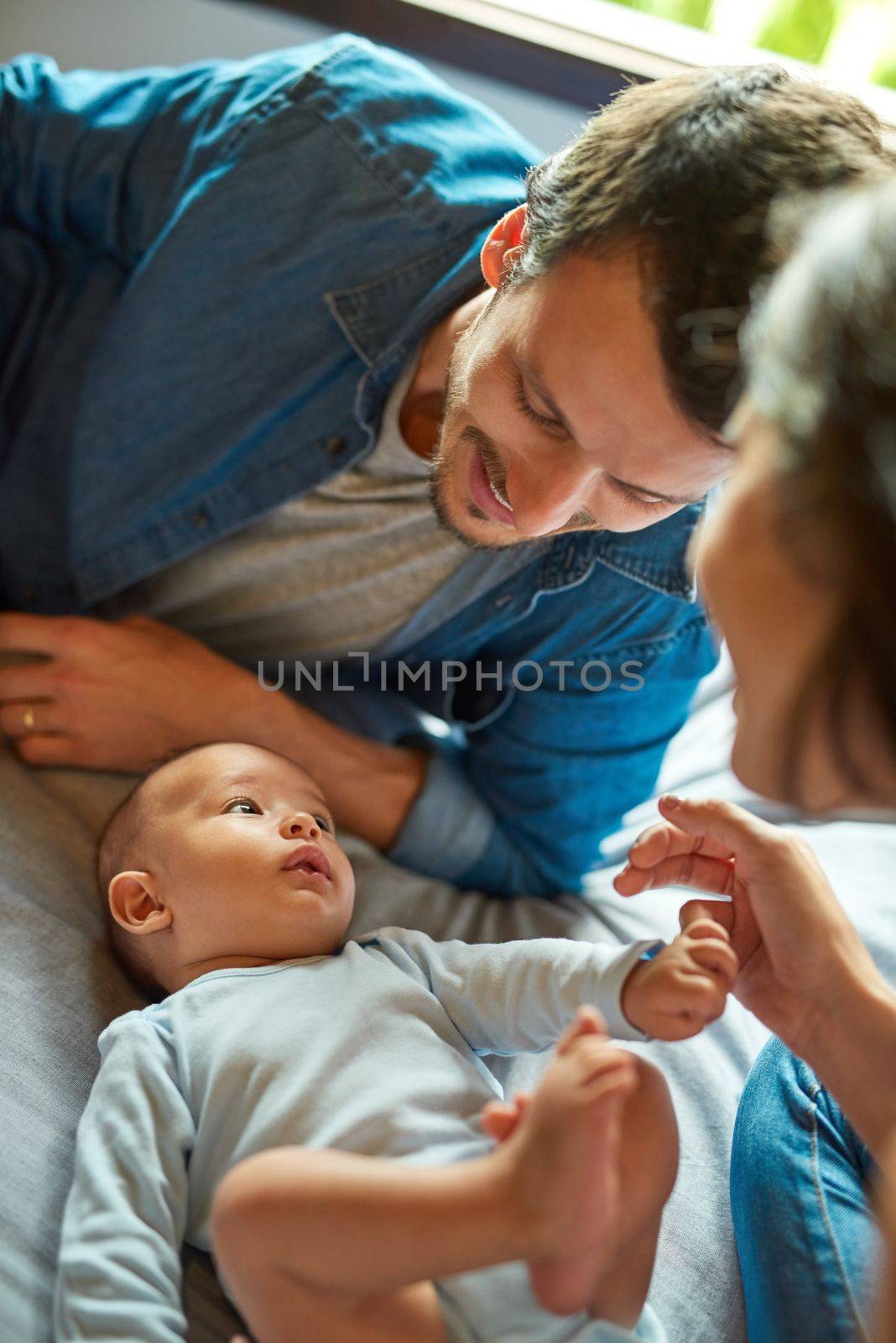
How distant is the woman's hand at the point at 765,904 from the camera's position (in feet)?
3.10

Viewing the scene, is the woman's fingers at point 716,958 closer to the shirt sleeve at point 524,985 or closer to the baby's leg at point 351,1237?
the shirt sleeve at point 524,985

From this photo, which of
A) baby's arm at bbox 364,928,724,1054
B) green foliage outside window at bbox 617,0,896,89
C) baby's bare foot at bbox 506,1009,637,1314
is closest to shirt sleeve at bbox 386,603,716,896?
baby's arm at bbox 364,928,724,1054

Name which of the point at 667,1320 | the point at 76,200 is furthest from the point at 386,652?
the point at 667,1320

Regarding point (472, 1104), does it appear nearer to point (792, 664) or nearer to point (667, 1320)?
point (667, 1320)

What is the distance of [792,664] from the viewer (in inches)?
26.1

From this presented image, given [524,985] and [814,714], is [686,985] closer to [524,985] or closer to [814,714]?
[524,985]

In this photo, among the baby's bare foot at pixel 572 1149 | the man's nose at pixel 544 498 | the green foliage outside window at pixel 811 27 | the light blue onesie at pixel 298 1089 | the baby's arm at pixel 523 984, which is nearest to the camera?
the baby's bare foot at pixel 572 1149

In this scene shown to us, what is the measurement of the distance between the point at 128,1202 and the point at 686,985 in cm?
46

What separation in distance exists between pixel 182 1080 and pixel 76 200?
1063mm

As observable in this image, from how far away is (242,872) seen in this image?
3.59ft

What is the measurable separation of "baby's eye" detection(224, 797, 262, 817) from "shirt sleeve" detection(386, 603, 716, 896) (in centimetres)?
26

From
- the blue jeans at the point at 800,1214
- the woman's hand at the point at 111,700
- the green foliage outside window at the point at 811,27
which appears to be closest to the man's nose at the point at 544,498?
the woman's hand at the point at 111,700

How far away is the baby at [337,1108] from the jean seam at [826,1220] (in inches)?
6.0

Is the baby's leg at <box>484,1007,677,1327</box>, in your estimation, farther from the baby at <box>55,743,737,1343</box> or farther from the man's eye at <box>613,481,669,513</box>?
the man's eye at <box>613,481,669,513</box>
